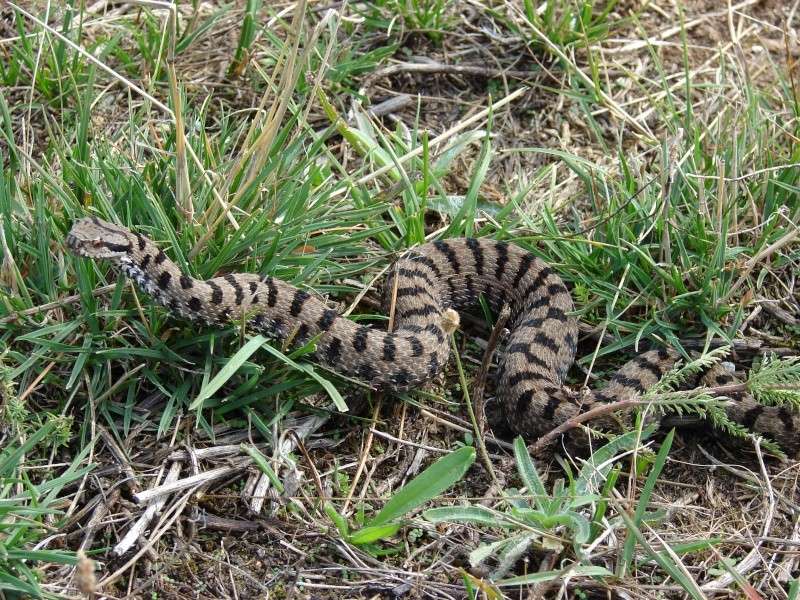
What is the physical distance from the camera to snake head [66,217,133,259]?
4.69 metres

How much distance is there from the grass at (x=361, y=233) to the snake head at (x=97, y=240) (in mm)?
168

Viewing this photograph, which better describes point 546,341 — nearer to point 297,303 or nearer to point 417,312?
point 417,312

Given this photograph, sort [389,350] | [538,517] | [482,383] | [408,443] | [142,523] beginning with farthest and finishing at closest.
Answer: [389,350], [408,443], [482,383], [142,523], [538,517]

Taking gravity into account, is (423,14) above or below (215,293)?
above

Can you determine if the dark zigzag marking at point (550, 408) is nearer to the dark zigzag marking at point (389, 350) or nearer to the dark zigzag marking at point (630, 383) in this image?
the dark zigzag marking at point (630, 383)

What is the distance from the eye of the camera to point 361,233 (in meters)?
5.61

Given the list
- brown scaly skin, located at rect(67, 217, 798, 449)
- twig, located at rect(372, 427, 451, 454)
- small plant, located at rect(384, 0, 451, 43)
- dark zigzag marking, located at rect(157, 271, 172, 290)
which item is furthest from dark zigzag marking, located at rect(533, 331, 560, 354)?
small plant, located at rect(384, 0, 451, 43)

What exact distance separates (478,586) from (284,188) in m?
2.51

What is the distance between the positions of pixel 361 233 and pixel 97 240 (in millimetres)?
1550

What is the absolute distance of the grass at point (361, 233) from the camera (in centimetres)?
444

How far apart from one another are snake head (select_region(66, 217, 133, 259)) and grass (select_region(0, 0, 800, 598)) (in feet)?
0.55

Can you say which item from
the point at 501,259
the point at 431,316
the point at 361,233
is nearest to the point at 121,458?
the point at 361,233

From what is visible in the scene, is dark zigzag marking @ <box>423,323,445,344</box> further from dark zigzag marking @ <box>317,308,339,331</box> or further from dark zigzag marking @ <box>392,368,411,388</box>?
dark zigzag marking @ <box>317,308,339,331</box>

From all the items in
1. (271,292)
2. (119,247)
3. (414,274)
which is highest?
(119,247)
